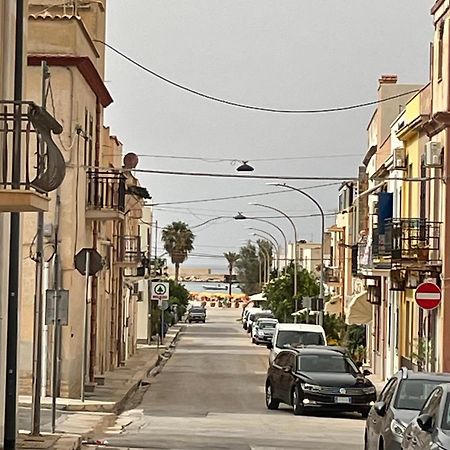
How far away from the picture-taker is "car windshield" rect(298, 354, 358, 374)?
29906 millimetres

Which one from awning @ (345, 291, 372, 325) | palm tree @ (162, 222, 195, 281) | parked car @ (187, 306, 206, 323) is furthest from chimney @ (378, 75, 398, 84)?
palm tree @ (162, 222, 195, 281)

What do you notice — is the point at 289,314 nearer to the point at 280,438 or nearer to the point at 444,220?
the point at 444,220

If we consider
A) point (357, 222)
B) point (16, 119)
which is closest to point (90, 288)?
point (16, 119)

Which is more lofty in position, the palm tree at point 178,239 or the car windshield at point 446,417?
the palm tree at point 178,239

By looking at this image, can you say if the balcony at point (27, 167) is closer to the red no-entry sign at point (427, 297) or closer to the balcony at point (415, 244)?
the red no-entry sign at point (427, 297)

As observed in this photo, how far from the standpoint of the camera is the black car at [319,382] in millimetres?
28703

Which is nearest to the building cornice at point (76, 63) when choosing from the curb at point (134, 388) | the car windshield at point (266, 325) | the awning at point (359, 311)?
the curb at point (134, 388)

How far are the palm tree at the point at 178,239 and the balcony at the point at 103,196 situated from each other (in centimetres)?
10136

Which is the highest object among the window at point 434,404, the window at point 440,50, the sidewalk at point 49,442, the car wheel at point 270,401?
the window at point 440,50

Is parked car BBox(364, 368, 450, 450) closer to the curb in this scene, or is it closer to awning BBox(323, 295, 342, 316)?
the curb

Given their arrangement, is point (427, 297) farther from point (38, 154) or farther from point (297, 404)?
point (38, 154)

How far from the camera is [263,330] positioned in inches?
2835

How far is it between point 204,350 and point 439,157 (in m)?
35.8

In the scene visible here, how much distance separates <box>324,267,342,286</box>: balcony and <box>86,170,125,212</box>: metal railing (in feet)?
125
